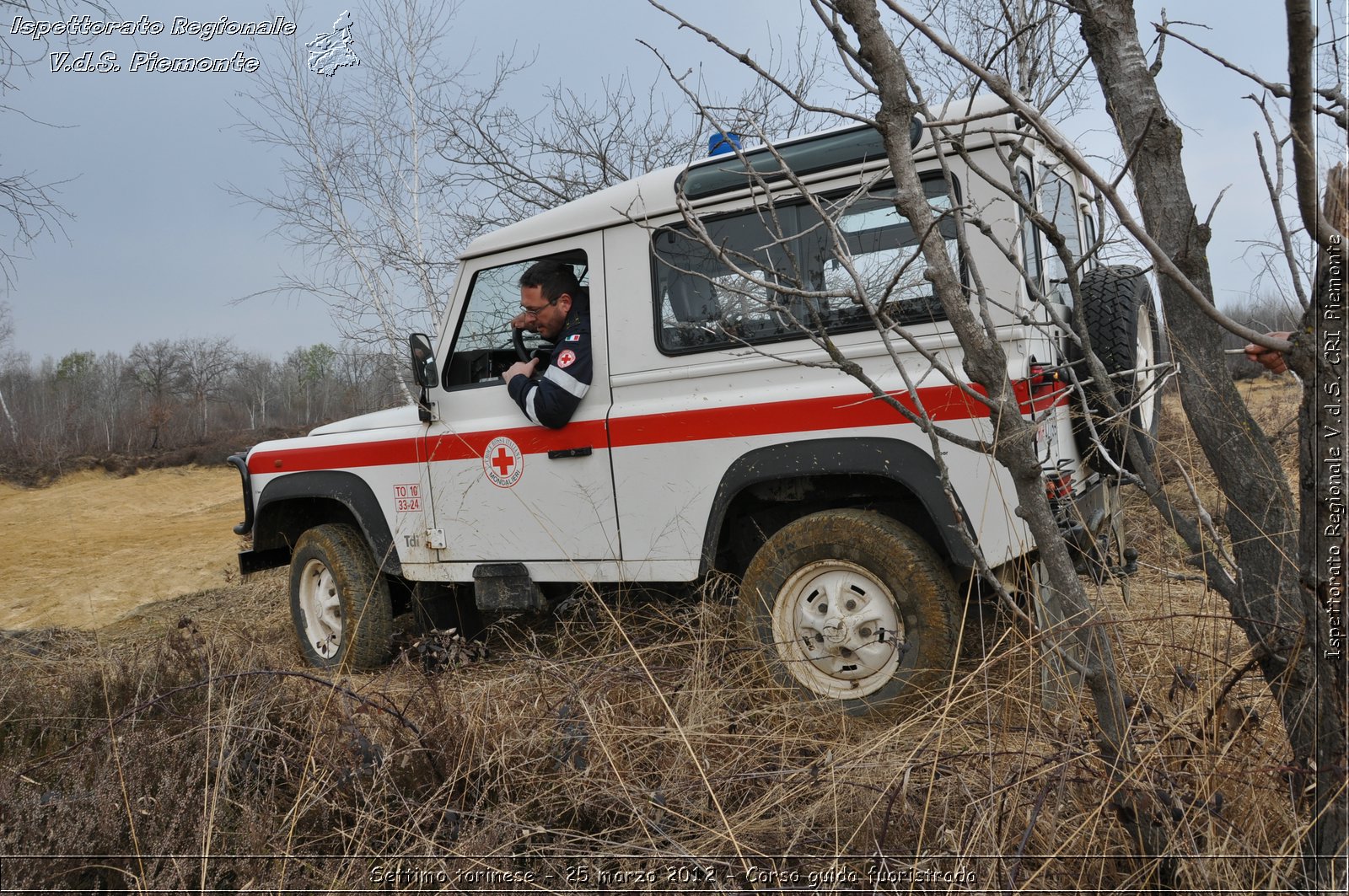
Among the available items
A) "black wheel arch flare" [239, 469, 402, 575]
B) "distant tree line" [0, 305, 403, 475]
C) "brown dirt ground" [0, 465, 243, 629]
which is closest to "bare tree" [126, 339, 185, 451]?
"distant tree line" [0, 305, 403, 475]

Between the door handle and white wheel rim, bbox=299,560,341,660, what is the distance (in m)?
1.65

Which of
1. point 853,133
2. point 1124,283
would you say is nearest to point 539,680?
point 853,133

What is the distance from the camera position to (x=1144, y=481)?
6.99 feet

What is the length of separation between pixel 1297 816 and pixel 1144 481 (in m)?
0.78

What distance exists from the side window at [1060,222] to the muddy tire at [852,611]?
106 centimetres

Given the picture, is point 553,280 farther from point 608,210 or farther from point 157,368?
point 157,368

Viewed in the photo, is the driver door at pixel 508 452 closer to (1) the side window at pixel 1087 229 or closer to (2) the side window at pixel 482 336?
(2) the side window at pixel 482 336

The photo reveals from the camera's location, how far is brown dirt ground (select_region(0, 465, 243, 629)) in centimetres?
791

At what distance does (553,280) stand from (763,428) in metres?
1.26

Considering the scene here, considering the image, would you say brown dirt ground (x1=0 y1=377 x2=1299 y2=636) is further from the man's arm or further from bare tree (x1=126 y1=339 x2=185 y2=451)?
bare tree (x1=126 y1=339 x2=185 y2=451)

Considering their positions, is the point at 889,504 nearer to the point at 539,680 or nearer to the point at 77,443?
the point at 539,680

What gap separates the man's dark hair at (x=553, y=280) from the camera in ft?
12.7

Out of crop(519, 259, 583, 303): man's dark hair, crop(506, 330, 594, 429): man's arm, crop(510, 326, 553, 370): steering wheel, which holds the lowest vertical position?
crop(506, 330, 594, 429): man's arm

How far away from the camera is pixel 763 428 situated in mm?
3262
